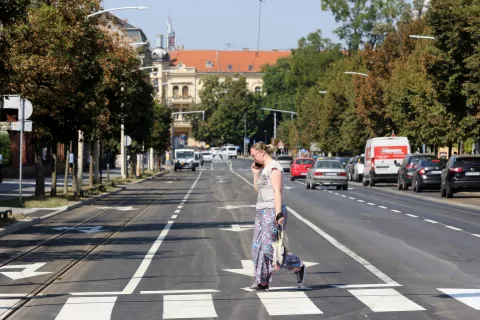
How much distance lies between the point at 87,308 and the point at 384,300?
9.85 feet

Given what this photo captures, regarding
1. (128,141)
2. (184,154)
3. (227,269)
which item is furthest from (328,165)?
(184,154)

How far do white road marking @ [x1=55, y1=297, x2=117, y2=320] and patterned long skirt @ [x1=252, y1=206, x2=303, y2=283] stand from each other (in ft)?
5.50

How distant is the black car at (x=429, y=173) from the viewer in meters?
45.3

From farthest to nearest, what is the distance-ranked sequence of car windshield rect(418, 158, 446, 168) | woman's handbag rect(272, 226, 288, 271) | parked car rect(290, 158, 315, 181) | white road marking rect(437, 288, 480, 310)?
parked car rect(290, 158, 315, 181), car windshield rect(418, 158, 446, 168), woman's handbag rect(272, 226, 288, 271), white road marking rect(437, 288, 480, 310)

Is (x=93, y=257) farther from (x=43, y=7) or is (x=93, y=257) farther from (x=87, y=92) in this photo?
(x=87, y=92)

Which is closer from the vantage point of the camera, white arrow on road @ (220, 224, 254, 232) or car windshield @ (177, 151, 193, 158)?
white arrow on road @ (220, 224, 254, 232)

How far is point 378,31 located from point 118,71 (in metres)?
53.7

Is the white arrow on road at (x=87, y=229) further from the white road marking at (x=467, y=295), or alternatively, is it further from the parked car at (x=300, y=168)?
the parked car at (x=300, y=168)

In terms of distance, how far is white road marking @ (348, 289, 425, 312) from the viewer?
33.4ft

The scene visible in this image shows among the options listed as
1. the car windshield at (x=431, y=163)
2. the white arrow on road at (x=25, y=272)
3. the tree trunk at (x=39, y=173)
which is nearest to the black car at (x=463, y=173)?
the car windshield at (x=431, y=163)

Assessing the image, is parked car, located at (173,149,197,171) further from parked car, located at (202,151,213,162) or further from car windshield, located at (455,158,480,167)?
car windshield, located at (455,158,480,167)

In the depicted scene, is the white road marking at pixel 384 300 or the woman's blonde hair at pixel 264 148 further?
the woman's blonde hair at pixel 264 148

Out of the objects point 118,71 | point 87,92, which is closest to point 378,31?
point 118,71

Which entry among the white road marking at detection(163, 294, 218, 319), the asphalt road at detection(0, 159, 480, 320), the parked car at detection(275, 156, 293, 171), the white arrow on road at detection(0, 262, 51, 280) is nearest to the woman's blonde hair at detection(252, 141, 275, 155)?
the asphalt road at detection(0, 159, 480, 320)
